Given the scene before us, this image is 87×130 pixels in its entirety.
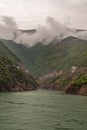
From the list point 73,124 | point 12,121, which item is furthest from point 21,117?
point 73,124

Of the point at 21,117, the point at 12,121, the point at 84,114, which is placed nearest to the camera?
the point at 12,121

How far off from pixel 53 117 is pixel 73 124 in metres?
14.7

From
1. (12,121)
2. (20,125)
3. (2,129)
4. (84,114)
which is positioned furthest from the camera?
(84,114)

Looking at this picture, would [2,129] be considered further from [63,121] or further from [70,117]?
[70,117]

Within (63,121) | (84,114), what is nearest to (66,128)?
(63,121)

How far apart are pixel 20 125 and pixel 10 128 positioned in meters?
5.36

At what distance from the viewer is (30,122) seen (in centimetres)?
9569

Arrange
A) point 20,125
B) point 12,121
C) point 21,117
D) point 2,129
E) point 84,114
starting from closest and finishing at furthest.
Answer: point 2,129 → point 20,125 → point 12,121 → point 21,117 → point 84,114

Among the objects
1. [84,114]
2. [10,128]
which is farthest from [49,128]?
[84,114]

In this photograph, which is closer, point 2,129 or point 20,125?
point 2,129

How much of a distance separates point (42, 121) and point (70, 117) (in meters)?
12.0

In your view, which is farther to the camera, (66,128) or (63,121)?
(63,121)

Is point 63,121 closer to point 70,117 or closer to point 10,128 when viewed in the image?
point 70,117

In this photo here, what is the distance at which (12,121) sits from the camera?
317 feet
